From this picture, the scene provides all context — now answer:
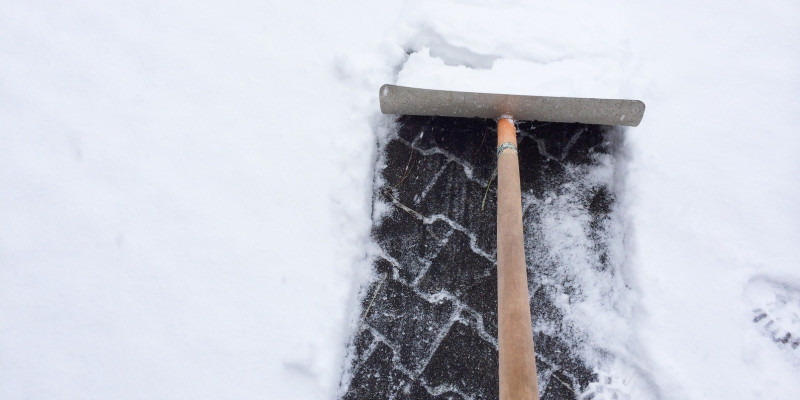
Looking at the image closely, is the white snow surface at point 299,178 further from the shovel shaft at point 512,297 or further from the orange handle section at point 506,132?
the shovel shaft at point 512,297

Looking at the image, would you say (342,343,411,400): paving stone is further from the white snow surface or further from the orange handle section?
the orange handle section

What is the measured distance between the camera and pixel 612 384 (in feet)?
5.43

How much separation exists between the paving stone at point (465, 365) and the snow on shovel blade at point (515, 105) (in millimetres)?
780

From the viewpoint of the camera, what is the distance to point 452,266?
1839mm

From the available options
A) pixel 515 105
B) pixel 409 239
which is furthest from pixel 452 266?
pixel 515 105

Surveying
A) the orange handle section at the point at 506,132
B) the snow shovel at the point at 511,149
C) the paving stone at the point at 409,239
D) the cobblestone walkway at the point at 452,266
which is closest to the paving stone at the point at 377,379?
the cobblestone walkway at the point at 452,266

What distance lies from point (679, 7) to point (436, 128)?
1185 mm

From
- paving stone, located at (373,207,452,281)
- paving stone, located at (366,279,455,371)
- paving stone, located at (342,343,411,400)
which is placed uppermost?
paving stone, located at (373,207,452,281)

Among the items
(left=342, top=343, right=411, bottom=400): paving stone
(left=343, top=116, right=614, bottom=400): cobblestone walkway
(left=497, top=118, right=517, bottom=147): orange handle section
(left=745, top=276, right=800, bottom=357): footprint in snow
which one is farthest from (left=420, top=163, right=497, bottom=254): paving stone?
Result: (left=745, top=276, right=800, bottom=357): footprint in snow

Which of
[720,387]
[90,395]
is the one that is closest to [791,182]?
[720,387]

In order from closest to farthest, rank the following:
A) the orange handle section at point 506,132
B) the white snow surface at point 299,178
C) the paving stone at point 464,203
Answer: the white snow surface at point 299,178 < the orange handle section at point 506,132 < the paving stone at point 464,203

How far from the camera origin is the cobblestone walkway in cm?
169

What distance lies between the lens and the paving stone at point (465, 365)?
1675 mm

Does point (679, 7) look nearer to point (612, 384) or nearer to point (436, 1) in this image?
point (436, 1)
